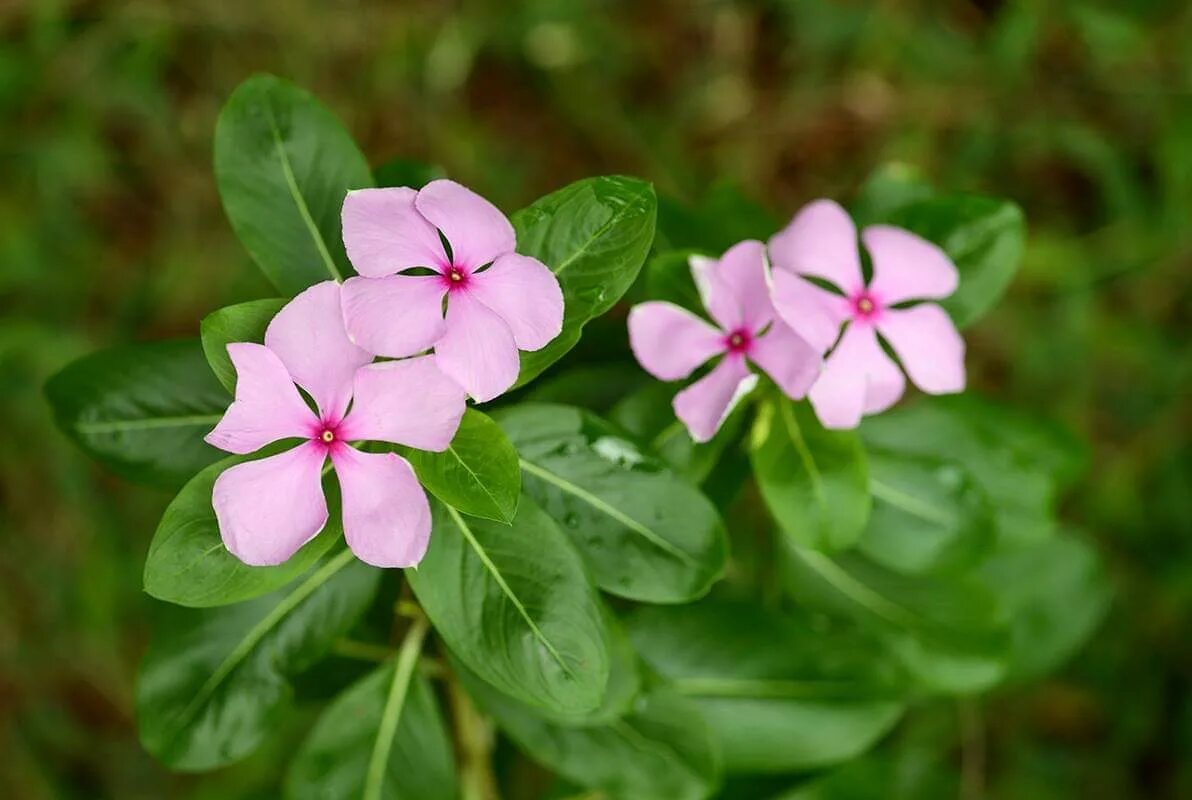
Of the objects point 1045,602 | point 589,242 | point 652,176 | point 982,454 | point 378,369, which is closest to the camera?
point 378,369

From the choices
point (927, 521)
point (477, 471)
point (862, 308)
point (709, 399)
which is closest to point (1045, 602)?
point (927, 521)

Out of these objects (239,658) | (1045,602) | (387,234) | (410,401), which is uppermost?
(387,234)

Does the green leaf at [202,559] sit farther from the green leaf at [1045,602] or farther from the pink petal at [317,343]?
the green leaf at [1045,602]

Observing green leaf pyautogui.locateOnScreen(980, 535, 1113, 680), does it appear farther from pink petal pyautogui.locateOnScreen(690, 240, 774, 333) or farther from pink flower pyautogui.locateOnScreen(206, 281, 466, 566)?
pink flower pyautogui.locateOnScreen(206, 281, 466, 566)

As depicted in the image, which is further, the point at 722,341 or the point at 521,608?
the point at 722,341

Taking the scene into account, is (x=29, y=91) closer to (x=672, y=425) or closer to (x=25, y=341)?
(x=25, y=341)

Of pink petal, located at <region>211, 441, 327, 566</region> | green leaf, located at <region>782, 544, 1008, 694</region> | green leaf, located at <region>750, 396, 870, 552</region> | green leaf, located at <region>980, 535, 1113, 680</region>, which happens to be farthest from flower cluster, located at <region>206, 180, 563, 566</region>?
green leaf, located at <region>980, 535, 1113, 680</region>

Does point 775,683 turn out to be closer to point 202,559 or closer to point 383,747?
point 383,747
